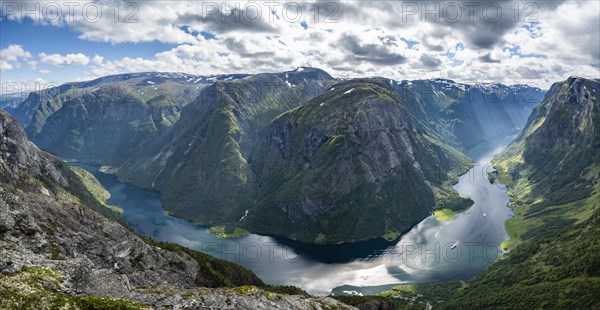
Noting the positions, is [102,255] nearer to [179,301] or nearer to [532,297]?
[179,301]

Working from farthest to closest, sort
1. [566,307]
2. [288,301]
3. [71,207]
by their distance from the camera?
[566,307], [71,207], [288,301]

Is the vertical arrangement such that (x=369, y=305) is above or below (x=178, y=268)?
below

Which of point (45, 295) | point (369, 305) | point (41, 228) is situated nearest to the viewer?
point (45, 295)

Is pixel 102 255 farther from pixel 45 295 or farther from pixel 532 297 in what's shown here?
pixel 532 297

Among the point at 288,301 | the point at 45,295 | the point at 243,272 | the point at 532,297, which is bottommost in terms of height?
the point at 532,297

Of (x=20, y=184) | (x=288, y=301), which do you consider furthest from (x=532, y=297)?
(x=20, y=184)

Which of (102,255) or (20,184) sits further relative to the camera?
(20,184)

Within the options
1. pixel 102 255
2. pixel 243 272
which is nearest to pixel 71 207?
pixel 102 255
